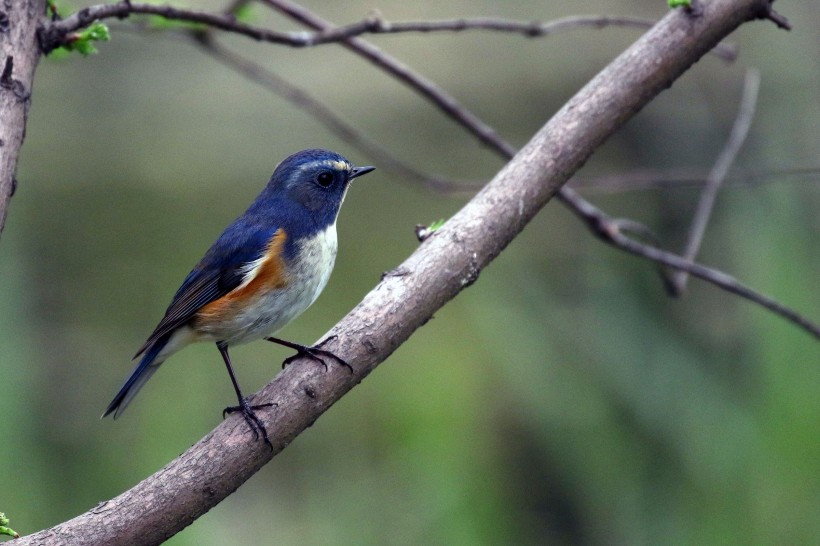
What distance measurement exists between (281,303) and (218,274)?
0.27 m

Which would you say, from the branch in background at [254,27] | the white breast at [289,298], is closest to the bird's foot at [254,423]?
the white breast at [289,298]

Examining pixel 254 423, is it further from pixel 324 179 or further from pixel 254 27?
pixel 254 27

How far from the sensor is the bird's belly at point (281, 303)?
8.89 ft

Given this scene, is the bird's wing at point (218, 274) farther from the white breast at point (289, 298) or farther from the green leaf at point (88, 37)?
the green leaf at point (88, 37)

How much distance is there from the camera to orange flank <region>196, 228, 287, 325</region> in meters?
2.71

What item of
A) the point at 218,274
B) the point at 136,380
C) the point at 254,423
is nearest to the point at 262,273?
the point at 218,274

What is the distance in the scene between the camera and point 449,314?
525 cm

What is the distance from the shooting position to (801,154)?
5297 mm

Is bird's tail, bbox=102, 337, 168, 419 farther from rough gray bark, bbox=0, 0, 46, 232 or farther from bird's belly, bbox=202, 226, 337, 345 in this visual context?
rough gray bark, bbox=0, 0, 46, 232

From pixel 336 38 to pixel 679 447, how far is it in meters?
2.97

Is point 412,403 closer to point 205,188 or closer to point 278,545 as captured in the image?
point 278,545

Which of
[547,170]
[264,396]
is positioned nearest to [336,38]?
[547,170]

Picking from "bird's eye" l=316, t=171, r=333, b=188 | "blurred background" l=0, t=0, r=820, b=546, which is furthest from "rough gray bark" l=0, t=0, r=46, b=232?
"blurred background" l=0, t=0, r=820, b=546

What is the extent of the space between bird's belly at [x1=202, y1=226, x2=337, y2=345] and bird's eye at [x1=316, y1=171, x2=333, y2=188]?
10.1 inches
